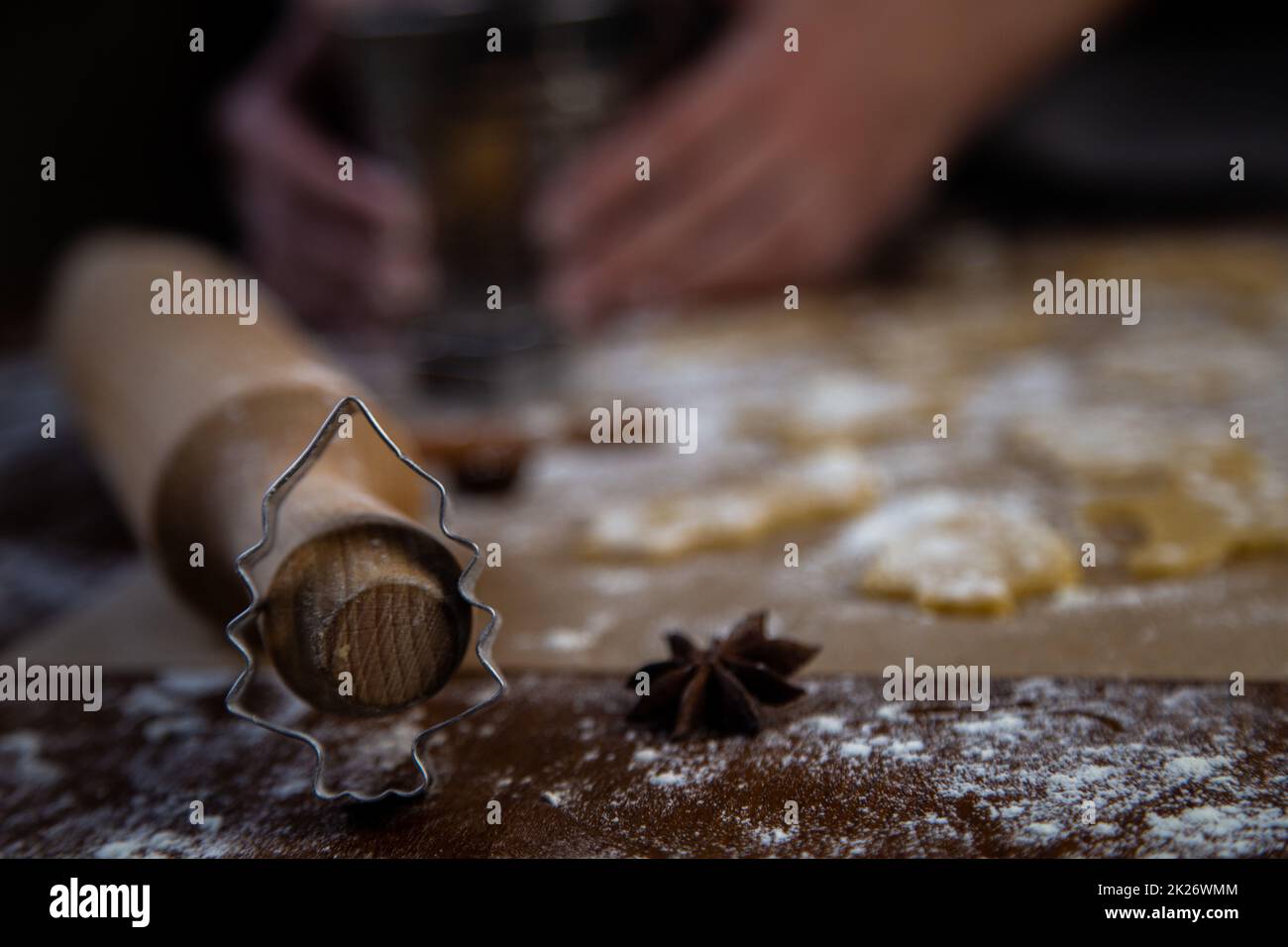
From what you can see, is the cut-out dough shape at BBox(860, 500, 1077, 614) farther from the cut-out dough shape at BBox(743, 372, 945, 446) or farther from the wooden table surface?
the cut-out dough shape at BBox(743, 372, 945, 446)

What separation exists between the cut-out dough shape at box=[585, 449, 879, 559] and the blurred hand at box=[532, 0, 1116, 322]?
1.10 m

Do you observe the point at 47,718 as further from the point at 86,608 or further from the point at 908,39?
the point at 908,39

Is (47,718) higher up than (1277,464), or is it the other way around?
(1277,464)

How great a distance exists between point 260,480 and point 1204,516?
0.89m

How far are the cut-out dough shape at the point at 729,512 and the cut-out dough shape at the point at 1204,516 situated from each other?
257 millimetres

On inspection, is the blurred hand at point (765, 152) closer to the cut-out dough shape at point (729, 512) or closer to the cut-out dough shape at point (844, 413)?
the cut-out dough shape at point (844, 413)

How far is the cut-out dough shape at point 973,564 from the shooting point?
1017 mm

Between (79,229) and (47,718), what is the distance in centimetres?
310

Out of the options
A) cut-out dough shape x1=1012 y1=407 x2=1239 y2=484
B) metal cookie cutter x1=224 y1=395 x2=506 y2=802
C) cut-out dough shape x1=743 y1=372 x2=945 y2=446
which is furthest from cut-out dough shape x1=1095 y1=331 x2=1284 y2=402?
metal cookie cutter x1=224 y1=395 x2=506 y2=802

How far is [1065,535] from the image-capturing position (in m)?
1.17

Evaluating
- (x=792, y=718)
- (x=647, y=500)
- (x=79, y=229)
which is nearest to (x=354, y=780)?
(x=792, y=718)

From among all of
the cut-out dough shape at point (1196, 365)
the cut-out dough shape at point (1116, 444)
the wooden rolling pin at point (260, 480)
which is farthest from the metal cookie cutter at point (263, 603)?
the cut-out dough shape at point (1196, 365)

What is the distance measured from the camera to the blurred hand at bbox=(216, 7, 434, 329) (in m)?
2.54

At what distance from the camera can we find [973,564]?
106 cm
